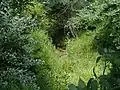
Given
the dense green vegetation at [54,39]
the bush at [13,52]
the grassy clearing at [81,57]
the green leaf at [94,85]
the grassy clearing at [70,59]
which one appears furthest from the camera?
the grassy clearing at [81,57]

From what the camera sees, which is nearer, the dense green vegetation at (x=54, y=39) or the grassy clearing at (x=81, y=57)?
the dense green vegetation at (x=54, y=39)

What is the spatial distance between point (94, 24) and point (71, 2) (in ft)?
3.33

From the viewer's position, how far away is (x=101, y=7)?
20.1 feet

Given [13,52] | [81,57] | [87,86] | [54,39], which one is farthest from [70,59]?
[87,86]

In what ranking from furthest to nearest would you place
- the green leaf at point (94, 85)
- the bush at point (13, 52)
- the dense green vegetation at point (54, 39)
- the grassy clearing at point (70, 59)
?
1. the grassy clearing at point (70, 59)
2. the dense green vegetation at point (54, 39)
3. the bush at point (13, 52)
4. the green leaf at point (94, 85)

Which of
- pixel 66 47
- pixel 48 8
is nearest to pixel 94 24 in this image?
pixel 66 47

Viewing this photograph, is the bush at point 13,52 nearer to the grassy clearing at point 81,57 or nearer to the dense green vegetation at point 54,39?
the dense green vegetation at point 54,39

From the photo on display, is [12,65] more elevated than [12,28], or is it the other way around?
[12,28]

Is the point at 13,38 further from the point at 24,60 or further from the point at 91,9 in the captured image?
the point at 91,9

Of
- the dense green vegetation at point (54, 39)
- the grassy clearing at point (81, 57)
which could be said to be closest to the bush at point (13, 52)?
the dense green vegetation at point (54, 39)

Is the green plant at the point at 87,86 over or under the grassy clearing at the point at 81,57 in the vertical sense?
over

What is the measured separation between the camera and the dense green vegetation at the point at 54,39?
3939 mm

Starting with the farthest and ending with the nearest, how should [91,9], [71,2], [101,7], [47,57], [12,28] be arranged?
[71,2]
[91,9]
[101,7]
[47,57]
[12,28]

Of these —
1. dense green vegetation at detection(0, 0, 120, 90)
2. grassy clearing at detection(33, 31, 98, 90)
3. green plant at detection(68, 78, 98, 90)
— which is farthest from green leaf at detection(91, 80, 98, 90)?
grassy clearing at detection(33, 31, 98, 90)
